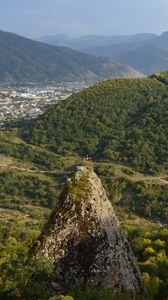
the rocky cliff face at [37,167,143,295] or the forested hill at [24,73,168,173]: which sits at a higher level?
the rocky cliff face at [37,167,143,295]

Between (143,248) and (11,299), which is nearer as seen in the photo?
(11,299)

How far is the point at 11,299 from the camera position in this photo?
1442 centimetres

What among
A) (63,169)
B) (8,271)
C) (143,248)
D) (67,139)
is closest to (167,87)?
(67,139)

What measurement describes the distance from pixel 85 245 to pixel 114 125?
63.8 metres

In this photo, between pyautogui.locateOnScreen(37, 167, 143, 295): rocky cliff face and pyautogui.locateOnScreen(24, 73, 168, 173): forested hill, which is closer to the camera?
pyautogui.locateOnScreen(37, 167, 143, 295): rocky cliff face

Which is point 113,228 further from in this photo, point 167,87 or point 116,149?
point 167,87

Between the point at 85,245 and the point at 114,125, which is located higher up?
the point at 85,245

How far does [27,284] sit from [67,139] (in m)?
63.1

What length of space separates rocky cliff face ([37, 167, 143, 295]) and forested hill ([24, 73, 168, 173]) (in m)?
48.4

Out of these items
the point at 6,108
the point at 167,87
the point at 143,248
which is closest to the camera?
the point at 143,248

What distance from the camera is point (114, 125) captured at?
77.9 m

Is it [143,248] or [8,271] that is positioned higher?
[8,271]

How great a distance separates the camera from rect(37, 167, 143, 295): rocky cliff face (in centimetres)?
1438

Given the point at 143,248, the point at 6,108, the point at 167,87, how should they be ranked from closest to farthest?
the point at 143,248
the point at 167,87
the point at 6,108
